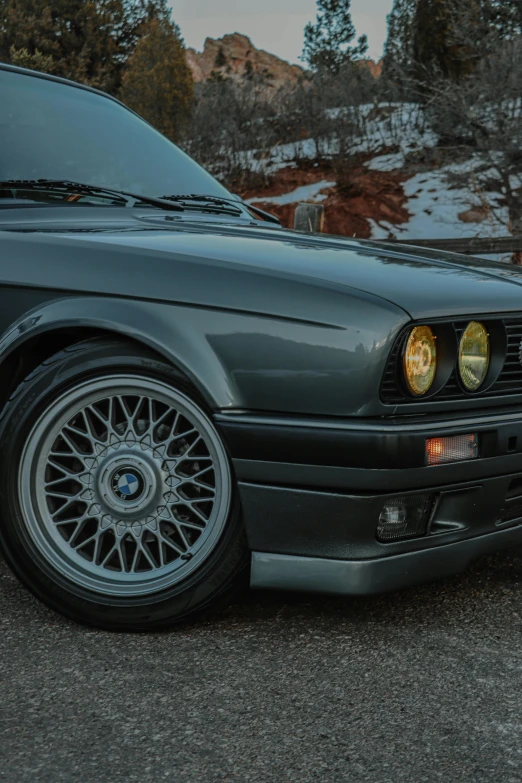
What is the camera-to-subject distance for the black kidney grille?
2.31 meters

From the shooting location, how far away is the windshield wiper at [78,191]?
319cm

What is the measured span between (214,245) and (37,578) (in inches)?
41.2

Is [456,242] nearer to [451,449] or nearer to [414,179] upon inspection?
[451,449]

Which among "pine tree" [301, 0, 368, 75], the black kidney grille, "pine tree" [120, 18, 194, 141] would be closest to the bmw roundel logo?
the black kidney grille

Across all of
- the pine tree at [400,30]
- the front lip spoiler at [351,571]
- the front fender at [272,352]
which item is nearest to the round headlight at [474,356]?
the front fender at [272,352]

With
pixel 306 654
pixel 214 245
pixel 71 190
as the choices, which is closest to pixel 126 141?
pixel 71 190

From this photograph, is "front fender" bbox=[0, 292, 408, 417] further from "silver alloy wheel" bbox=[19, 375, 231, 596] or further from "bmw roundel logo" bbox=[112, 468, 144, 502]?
"bmw roundel logo" bbox=[112, 468, 144, 502]

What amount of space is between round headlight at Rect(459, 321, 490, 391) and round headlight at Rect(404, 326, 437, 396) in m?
0.09

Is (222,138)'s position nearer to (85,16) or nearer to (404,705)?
(85,16)

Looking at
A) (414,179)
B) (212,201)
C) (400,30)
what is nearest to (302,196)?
(414,179)

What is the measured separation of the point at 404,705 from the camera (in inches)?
81.8

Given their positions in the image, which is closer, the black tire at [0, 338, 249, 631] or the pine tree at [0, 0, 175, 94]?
the black tire at [0, 338, 249, 631]

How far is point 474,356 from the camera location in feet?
8.16

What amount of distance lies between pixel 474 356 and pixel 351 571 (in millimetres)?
654
